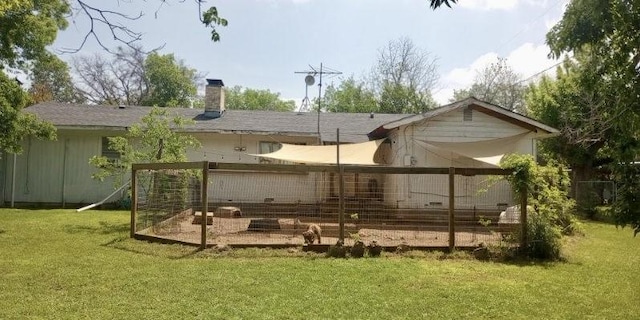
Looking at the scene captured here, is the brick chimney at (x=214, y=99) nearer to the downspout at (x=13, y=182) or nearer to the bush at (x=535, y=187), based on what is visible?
the downspout at (x=13, y=182)

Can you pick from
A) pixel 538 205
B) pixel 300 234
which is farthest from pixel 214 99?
pixel 538 205

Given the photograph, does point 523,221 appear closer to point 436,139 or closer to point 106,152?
point 436,139

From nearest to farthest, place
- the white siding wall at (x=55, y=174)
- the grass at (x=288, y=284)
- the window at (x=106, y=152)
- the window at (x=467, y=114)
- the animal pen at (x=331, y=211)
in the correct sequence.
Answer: the grass at (x=288, y=284)
the animal pen at (x=331, y=211)
the window at (x=467, y=114)
the white siding wall at (x=55, y=174)
the window at (x=106, y=152)

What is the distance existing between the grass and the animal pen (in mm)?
964

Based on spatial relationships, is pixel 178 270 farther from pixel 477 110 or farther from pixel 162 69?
pixel 162 69

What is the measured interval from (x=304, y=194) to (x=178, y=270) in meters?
5.69

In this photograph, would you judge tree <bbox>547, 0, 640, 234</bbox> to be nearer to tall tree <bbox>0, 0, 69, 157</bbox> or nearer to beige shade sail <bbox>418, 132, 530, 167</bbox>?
beige shade sail <bbox>418, 132, 530, 167</bbox>

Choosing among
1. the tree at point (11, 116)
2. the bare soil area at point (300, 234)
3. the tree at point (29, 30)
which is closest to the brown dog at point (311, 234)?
the bare soil area at point (300, 234)

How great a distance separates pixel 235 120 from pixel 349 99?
29630mm

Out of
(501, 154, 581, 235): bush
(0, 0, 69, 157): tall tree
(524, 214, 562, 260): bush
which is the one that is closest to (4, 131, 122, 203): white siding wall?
(0, 0, 69, 157): tall tree

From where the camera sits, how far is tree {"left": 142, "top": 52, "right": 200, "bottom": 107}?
41.2 m

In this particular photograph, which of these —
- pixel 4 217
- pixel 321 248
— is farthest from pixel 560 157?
pixel 4 217

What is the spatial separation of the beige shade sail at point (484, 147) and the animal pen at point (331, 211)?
103cm

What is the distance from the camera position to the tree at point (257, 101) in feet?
180
